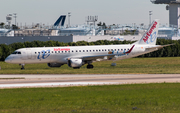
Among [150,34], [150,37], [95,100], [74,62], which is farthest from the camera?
[150,34]

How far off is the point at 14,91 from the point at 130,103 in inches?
372

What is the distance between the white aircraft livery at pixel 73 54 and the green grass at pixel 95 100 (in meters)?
23.0

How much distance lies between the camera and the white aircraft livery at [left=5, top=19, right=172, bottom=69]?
46.8 m

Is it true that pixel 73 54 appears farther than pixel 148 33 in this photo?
No

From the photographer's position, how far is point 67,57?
4897 cm

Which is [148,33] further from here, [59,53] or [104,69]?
[59,53]

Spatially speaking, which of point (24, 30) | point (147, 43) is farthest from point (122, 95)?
point (24, 30)

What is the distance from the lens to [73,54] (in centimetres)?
4922

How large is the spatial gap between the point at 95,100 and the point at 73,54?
3014 cm

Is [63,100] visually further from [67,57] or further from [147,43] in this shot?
[147,43]

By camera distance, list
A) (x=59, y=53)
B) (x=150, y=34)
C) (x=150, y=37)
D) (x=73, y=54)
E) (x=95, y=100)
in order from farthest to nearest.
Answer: (x=150, y=34) → (x=150, y=37) → (x=73, y=54) → (x=59, y=53) → (x=95, y=100)

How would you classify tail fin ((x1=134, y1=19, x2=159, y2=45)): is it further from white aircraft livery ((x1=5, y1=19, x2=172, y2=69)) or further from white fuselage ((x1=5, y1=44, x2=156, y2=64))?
white fuselage ((x1=5, y1=44, x2=156, y2=64))

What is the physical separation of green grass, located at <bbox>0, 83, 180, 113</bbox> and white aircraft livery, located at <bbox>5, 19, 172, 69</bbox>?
905 inches

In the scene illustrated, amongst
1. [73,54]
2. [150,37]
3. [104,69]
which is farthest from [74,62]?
[150,37]
